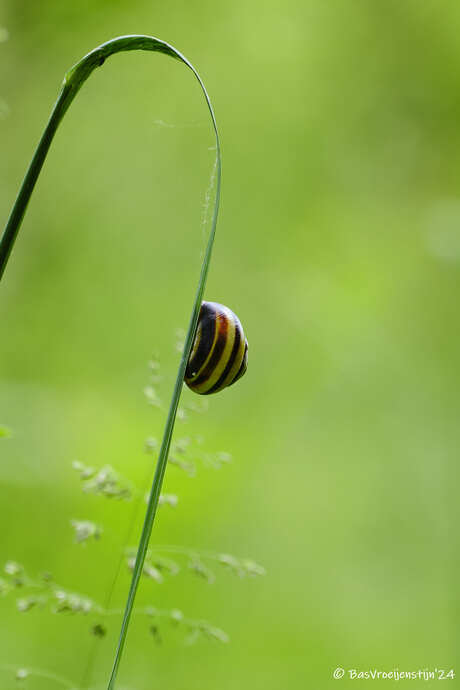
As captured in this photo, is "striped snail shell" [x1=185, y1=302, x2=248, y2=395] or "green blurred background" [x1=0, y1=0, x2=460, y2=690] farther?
"green blurred background" [x1=0, y1=0, x2=460, y2=690]

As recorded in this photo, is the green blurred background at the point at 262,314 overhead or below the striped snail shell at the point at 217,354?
overhead

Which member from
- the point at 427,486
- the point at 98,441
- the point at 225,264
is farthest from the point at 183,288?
the point at 427,486

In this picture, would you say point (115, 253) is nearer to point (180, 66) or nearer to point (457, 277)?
point (180, 66)

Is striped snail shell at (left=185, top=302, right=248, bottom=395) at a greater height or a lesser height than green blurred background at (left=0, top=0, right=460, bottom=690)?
lesser

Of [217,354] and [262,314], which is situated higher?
[262,314]

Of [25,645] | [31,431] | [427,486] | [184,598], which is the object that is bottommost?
[25,645]
